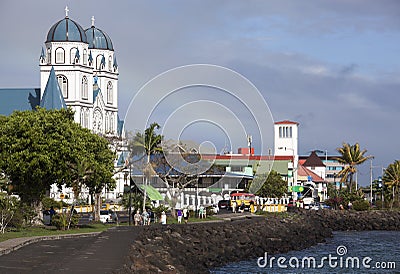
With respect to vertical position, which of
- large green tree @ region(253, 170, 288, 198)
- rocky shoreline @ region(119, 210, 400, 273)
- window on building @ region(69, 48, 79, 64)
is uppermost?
window on building @ region(69, 48, 79, 64)

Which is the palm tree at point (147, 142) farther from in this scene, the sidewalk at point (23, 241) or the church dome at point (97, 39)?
the church dome at point (97, 39)

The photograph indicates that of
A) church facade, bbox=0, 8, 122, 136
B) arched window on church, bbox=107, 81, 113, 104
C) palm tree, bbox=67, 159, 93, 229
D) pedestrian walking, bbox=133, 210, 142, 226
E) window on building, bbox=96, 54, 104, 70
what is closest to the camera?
palm tree, bbox=67, 159, 93, 229

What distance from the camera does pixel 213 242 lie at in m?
51.7

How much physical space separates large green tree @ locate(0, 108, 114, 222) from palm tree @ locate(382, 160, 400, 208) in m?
83.8

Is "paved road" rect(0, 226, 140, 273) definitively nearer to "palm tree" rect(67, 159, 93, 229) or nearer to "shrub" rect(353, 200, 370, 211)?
"palm tree" rect(67, 159, 93, 229)

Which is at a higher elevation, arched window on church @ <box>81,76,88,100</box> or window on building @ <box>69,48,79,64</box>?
window on building @ <box>69,48,79,64</box>

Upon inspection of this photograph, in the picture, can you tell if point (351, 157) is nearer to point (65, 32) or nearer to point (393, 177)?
point (393, 177)

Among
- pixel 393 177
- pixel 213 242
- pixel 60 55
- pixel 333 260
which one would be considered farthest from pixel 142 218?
pixel 60 55

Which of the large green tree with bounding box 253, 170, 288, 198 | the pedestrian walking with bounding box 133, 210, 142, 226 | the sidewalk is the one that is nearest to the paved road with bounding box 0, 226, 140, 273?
the sidewalk

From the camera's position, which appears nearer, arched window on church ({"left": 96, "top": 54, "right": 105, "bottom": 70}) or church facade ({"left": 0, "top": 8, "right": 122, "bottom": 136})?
church facade ({"left": 0, "top": 8, "right": 122, "bottom": 136})

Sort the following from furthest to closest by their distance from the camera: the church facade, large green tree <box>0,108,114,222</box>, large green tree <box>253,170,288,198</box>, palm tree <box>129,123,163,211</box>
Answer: the church facade, large green tree <box>253,170,288,198</box>, palm tree <box>129,123,163,211</box>, large green tree <box>0,108,114,222</box>

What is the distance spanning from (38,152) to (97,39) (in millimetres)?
121590

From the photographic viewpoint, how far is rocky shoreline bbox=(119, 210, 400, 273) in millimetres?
35219

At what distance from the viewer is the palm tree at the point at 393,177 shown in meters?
136
